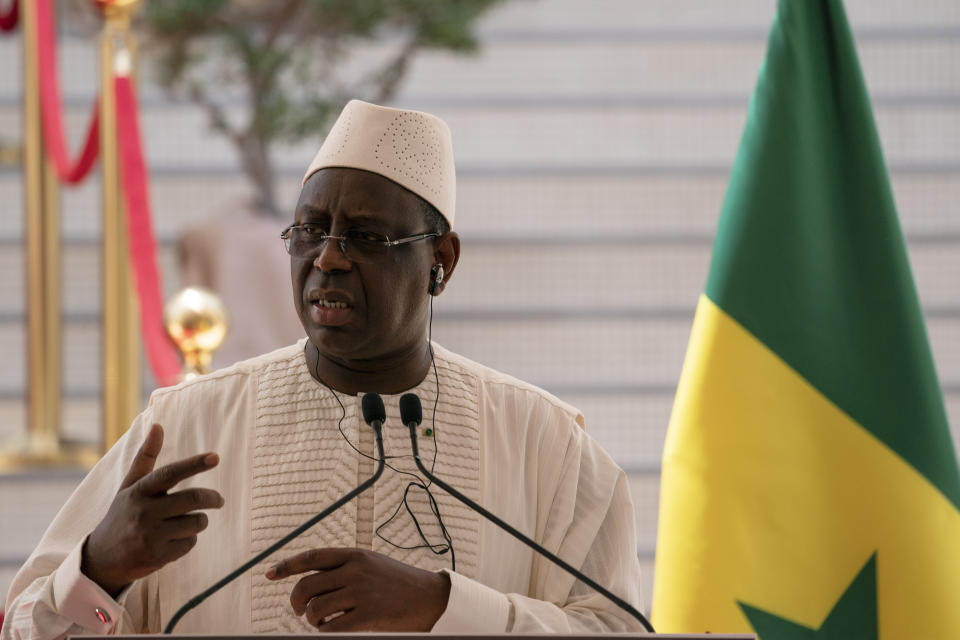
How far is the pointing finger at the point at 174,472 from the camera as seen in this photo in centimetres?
138

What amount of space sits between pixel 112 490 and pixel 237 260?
3.34 meters

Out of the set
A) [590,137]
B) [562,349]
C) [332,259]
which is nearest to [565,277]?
[562,349]

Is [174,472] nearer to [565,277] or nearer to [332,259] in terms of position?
[332,259]

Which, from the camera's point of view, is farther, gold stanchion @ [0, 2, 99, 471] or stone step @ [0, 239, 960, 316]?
stone step @ [0, 239, 960, 316]

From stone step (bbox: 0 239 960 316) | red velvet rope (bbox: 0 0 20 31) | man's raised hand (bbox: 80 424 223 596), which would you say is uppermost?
red velvet rope (bbox: 0 0 20 31)

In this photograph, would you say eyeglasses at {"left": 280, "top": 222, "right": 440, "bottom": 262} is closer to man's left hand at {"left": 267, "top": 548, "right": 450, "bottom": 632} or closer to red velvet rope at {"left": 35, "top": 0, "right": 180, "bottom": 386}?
man's left hand at {"left": 267, "top": 548, "right": 450, "bottom": 632}

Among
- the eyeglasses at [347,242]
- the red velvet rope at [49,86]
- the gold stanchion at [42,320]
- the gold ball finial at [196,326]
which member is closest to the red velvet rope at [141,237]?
the gold ball finial at [196,326]

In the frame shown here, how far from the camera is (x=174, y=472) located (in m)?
1.41

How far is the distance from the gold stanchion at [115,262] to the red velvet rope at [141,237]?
63 millimetres

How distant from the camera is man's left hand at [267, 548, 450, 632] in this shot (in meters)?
1.47

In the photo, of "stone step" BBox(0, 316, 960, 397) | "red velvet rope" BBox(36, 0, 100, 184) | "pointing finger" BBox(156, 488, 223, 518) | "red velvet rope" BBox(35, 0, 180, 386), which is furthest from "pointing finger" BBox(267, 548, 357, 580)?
"stone step" BBox(0, 316, 960, 397)

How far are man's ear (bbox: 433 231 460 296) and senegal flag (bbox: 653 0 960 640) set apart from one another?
1.75ft

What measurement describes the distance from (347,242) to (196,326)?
1.01 meters

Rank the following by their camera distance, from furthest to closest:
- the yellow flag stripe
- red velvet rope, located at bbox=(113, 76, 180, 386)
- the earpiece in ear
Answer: red velvet rope, located at bbox=(113, 76, 180, 386) → the yellow flag stripe → the earpiece in ear
